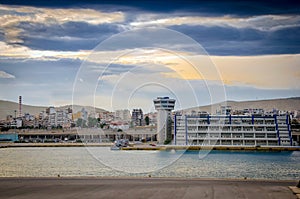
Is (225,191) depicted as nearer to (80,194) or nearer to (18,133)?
(80,194)

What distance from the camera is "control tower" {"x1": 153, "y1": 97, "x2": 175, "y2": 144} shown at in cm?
8334

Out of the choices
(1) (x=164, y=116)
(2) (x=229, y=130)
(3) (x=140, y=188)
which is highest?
(1) (x=164, y=116)

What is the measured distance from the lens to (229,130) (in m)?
79.1

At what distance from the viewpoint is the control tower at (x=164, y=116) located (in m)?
83.3

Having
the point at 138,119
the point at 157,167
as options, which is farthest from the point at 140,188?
the point at 138,119

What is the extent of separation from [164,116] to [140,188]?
6622 centimetres

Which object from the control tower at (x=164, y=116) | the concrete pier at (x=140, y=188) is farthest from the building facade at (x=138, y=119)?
the concrete pier at (x=140, y=188)

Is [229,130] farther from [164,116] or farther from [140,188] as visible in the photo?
[140,188]

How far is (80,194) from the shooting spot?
51.6ft

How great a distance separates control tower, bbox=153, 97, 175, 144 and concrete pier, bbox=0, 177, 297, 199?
6233cm

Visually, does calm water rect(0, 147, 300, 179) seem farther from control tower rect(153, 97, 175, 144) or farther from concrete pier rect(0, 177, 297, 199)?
concrete pier rect(0, 177, 297, 199)

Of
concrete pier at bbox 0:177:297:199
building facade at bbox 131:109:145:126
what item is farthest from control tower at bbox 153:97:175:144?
concrete pier at bbox 0:177:297:199

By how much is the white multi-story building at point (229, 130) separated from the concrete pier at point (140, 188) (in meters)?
57.4

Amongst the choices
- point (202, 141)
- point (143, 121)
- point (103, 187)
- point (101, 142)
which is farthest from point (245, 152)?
point (103, 187)
